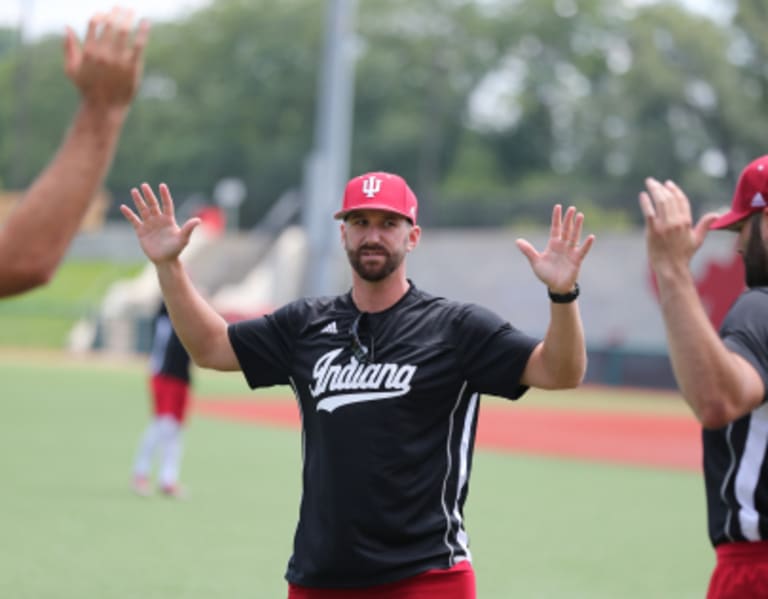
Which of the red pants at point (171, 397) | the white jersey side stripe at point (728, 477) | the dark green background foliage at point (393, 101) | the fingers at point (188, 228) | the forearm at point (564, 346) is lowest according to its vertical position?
the white jersey side stripe at point (728, 477)

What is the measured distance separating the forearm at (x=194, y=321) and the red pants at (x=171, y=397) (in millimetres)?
7589

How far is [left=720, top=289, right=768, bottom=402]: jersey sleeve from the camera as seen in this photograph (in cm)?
398

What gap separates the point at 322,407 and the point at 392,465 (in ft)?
1.18

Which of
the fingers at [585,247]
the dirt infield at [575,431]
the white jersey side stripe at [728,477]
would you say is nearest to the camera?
the white jersey side stripe at [728,477]

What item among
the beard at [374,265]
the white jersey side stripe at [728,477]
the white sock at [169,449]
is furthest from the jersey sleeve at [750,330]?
the white sock at [169,449]

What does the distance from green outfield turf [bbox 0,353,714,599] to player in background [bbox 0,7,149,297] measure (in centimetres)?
582

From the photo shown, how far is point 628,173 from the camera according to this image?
63.7 metres

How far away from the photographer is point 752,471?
4.26 m

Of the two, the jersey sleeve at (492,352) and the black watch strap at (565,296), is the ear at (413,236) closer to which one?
the jersey sleeve at (492,352)

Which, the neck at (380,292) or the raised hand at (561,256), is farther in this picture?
the neck at (380,292)

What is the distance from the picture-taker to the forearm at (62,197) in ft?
9.39

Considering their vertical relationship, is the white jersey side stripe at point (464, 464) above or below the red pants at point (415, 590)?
above

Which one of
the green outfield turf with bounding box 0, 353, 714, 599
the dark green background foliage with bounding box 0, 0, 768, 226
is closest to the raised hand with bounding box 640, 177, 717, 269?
the green outfield turf with bounding box 0, 353, 714, 599

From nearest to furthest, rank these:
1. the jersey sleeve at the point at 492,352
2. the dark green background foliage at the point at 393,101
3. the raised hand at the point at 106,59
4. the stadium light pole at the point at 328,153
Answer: the raised hand at the point at 106,59 → the jersey sleeve at the point at 492,352 → the stadium light pole at the point at 328,153 → the dark green background foliage at the point at 393,101
